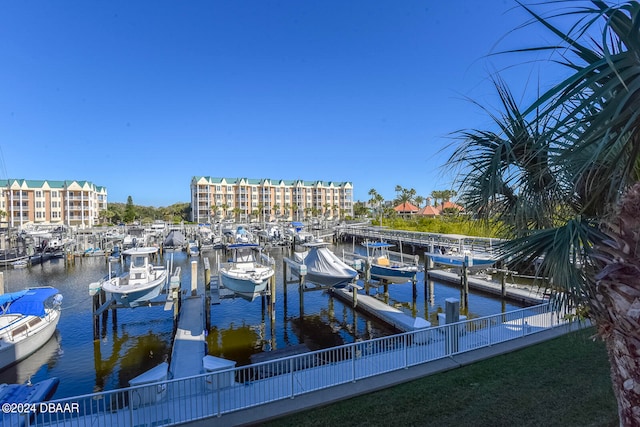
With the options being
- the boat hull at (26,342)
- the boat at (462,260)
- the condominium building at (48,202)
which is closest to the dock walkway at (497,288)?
the boat at (462,260)

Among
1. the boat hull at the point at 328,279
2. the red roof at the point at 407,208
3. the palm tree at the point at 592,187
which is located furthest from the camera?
the red roof at the point at 407,208

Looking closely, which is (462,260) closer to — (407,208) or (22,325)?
(22,325)

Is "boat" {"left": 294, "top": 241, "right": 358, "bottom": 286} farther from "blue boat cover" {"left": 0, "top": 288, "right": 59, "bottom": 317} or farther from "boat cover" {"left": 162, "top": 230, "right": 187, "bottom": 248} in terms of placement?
"boat cover" {"left": 162, "top": 230, "right": 187, "bottom": 248}

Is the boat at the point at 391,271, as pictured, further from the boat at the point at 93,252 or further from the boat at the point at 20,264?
the boat at the point at 20,264

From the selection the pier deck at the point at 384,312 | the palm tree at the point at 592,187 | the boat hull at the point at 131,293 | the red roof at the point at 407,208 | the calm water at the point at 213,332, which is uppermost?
the red roof at the point at 407,208

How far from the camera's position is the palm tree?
6.93 ft

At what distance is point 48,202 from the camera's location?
8206 cm

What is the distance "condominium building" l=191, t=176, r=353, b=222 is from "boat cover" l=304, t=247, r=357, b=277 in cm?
7572

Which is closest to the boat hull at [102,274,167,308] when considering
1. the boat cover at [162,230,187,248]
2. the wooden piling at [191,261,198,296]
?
the wooden piling at [191,261,198,296]

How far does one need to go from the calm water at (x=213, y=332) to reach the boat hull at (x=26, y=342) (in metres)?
0.30

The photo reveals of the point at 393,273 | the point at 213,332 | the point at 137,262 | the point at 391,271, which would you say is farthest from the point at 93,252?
the point at 393,273

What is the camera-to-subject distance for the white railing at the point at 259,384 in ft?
22.2

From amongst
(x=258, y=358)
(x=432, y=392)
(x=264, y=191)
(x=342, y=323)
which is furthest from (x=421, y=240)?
(x=264, y=191)

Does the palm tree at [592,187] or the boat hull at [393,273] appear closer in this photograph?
the palm tree at [592,187]
